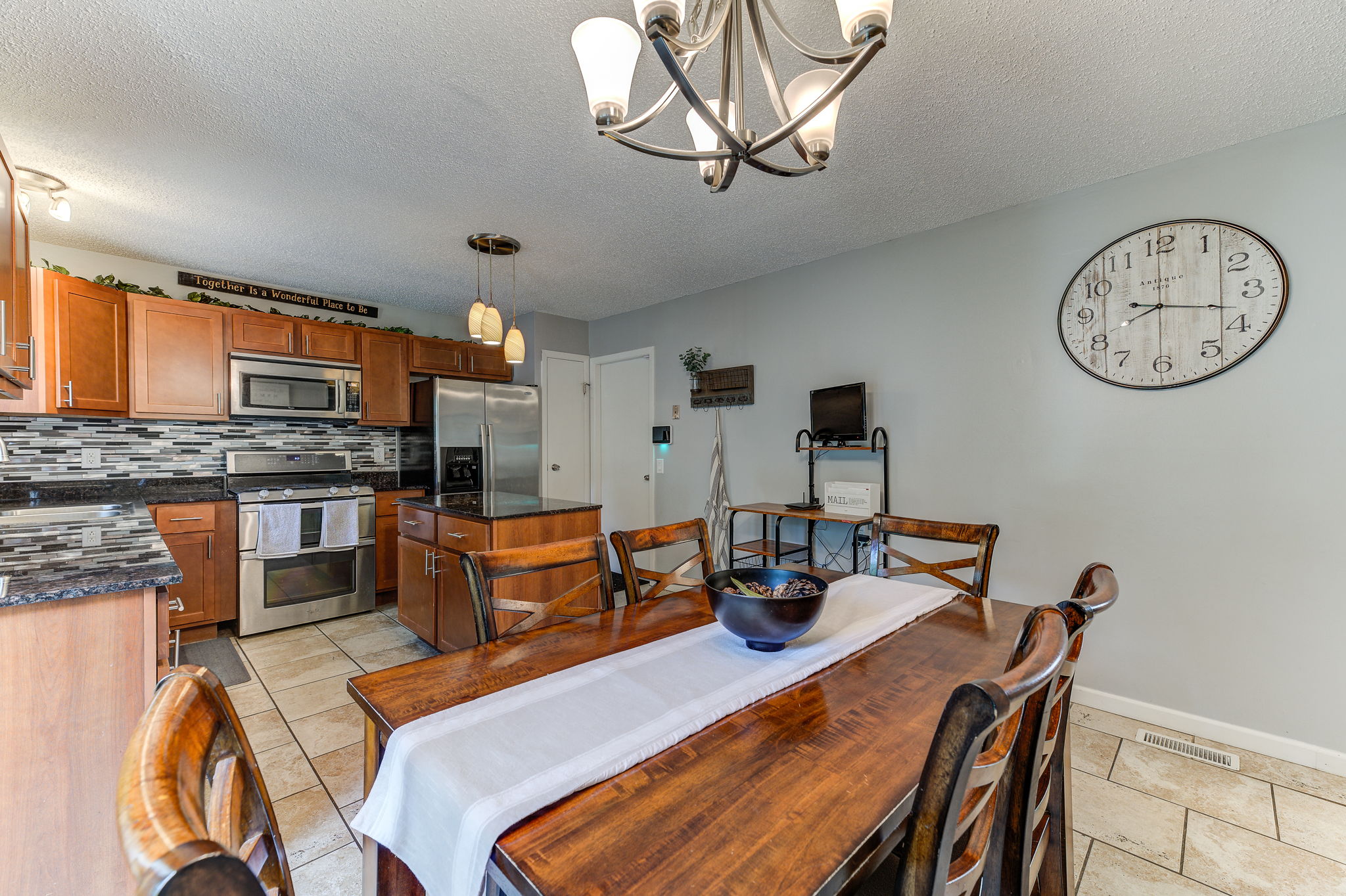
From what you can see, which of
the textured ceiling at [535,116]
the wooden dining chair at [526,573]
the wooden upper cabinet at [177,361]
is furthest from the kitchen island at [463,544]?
the wooden upper cabinet at [177,361]

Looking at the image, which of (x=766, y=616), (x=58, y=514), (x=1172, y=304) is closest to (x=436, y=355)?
(x=58, y=514)

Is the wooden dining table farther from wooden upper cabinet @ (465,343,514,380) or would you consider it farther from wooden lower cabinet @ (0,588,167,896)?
wooden upper cabinet @ (465,343,514,380)

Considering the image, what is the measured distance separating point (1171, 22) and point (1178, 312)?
124 centimetres

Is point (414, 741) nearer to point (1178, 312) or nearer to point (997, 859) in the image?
point (997, 859)

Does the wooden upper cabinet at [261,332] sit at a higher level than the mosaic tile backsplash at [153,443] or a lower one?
higher

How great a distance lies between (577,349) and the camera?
534 cm

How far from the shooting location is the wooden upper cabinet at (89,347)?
10.2 feet

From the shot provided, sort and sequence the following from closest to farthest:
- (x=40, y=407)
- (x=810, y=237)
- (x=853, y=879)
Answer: (x=853, y=879) < (x=40, y=407) < (x=810, y=237)

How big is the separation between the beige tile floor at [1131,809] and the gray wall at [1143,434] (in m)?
0.35

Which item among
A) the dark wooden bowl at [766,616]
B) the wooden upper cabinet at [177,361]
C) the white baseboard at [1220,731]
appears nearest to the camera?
the dark wooden bowl at [766,616]

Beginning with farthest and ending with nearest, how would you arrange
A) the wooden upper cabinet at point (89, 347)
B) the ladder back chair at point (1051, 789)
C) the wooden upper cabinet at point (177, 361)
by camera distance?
the wooden upper cabinet at point (177, 361)
the wooden upper cabinet at point (89, 347)
the ladder back chair at point (1051, 789)

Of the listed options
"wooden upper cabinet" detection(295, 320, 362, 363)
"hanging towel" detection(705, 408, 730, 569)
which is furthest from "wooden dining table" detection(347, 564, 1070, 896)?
"wooden upper cabinet" detection(295, 320, 362, 363)

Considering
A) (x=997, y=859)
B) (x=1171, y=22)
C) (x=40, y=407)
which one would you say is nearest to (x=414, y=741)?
(x=997, y=859)

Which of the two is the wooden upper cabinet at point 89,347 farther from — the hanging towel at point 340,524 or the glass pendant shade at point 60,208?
the hanging towel at point 340,524
